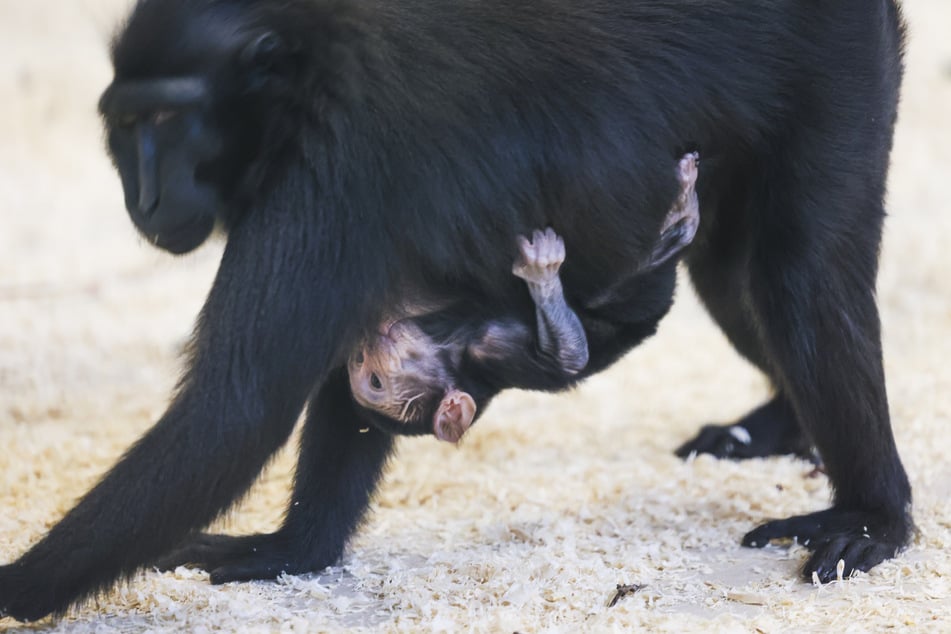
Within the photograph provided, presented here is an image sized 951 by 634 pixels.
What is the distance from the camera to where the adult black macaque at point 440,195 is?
11.4ft

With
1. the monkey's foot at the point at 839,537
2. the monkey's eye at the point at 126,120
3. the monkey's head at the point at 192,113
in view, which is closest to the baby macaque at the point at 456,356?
the monkey's head at the point at 192,113

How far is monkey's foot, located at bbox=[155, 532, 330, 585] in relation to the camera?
13.8 feet

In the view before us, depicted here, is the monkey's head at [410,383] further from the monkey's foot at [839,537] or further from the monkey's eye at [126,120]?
the monkey's foot at [839,537]

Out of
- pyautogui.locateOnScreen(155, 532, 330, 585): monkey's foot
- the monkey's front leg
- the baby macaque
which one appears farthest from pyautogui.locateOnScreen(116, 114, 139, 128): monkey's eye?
pyautogui.locateOnScreen(155, 532, 330, 585): monkey's foot

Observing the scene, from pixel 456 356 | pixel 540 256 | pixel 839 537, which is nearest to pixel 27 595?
pixel 456 356

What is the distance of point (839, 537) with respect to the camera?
13.8 ft

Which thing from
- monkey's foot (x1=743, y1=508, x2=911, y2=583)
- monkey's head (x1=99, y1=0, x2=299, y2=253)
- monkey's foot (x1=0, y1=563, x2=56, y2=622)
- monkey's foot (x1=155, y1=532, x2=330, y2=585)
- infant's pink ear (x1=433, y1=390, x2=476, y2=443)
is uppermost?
monkey's head (x1=99, y1=0, x2=299, y2=253)

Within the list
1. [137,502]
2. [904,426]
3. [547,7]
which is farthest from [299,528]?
[904,426]

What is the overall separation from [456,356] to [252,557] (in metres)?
0.97

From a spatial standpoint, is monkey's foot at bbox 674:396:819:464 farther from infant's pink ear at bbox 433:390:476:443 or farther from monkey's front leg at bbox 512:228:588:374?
infant's pink ear at bbox 433:390:476:443

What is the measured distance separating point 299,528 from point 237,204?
1227 mm

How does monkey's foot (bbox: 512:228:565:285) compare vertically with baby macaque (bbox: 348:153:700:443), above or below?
above

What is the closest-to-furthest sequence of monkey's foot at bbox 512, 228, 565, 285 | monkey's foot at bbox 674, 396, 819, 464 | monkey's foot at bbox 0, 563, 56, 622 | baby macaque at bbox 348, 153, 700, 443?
1. monkey's foot at bbox 0, 563, 56, 622
2. monkey's foot at bbox 512, 228, 565, 285
3. baby macaque at bbox 348, 153, 700, 443
4. monkey's foot at bbox 674, 396, 819, 464

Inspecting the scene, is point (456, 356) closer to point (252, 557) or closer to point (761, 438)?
point (252, 557)
